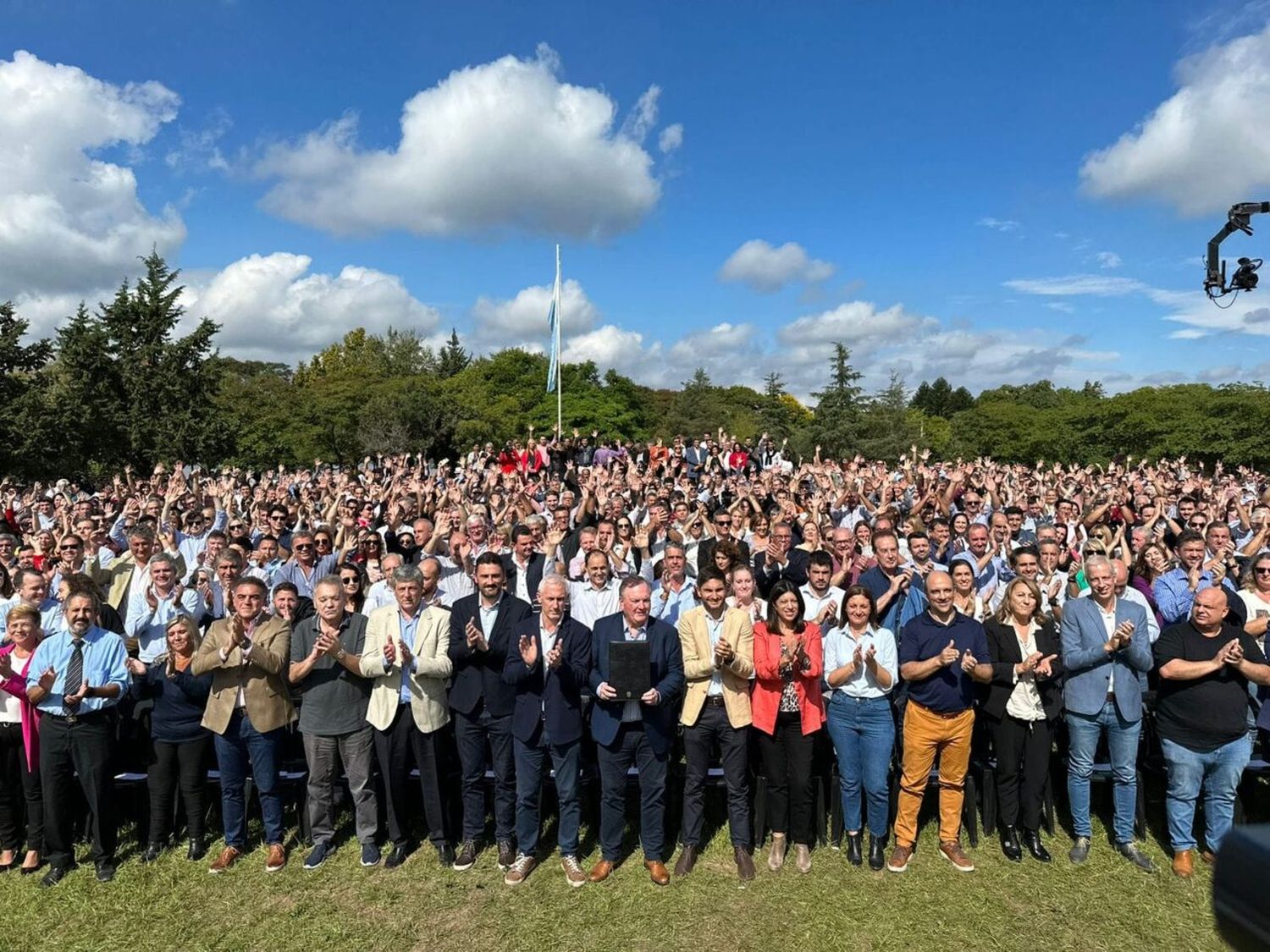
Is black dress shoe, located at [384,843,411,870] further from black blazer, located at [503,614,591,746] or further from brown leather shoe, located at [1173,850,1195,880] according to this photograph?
brown leather shoe, located at [1173,850,1195,880]

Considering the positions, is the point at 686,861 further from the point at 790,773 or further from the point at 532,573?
the point at 532,573

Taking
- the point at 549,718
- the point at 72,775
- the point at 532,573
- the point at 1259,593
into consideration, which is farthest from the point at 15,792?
the point at 1259,593

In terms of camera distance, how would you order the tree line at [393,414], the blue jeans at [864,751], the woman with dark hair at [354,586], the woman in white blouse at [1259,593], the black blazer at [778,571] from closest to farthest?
the blue jeans at [864,751] < the woman in white blouse at [1259,593] < the woman with dark hair at [354,586] < the black blazer at [778,571] < the tree line at [393,414]

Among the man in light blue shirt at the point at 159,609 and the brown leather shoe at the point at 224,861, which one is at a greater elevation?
the man in light blue shirt at the point at 159,609

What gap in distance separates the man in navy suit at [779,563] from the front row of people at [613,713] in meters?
2.13

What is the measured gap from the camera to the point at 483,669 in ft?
16.9

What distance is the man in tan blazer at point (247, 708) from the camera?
16.9 ft

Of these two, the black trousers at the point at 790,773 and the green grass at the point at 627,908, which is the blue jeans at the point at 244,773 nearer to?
the green grass at the point at 627,908

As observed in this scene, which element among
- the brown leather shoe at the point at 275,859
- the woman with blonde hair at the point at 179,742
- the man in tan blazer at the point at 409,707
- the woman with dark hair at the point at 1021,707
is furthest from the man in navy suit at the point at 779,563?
the woman with blonde hair at the point at 179,742

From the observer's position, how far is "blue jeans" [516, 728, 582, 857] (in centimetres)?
512

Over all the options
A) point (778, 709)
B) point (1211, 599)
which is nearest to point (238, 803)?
point (778, 709)

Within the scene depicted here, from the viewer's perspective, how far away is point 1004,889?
489 cm

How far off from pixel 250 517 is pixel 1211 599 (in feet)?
40.7

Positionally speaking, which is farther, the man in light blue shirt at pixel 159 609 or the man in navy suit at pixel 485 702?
the man in light blue shirt at pixel 159 609
